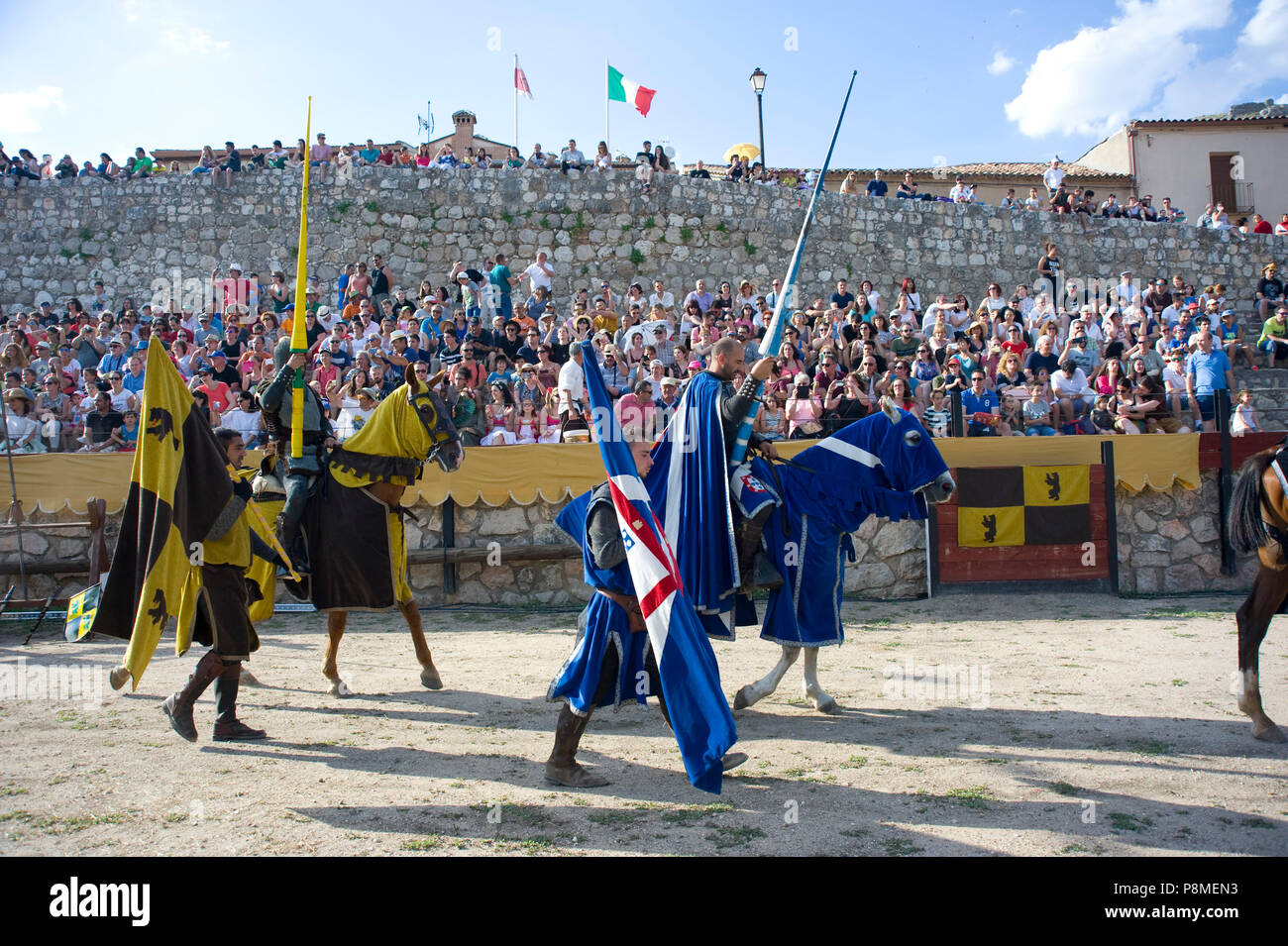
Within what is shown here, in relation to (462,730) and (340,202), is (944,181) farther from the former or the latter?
(462,730)

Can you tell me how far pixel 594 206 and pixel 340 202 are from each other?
5.57 meters

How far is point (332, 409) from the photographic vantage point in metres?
11.9

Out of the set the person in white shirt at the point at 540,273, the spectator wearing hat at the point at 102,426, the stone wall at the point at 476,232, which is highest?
the stone wall at the point at 476,232

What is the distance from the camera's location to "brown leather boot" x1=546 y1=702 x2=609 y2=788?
4629mm

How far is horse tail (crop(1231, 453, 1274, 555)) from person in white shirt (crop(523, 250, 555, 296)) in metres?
15.4

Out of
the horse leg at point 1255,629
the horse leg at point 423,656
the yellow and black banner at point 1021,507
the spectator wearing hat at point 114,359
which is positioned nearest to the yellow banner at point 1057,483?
the yellow and black banner at point 1021,507

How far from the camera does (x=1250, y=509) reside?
18.3ft

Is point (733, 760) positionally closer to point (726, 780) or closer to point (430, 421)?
point (726, 780)

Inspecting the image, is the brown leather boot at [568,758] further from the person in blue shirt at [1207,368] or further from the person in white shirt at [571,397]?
the person in blue shirt at [1207,368]

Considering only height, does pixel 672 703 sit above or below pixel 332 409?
below

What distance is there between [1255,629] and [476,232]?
18476 mm

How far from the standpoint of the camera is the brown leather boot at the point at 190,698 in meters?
5.47

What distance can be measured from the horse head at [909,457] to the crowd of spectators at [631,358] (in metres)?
2.18
